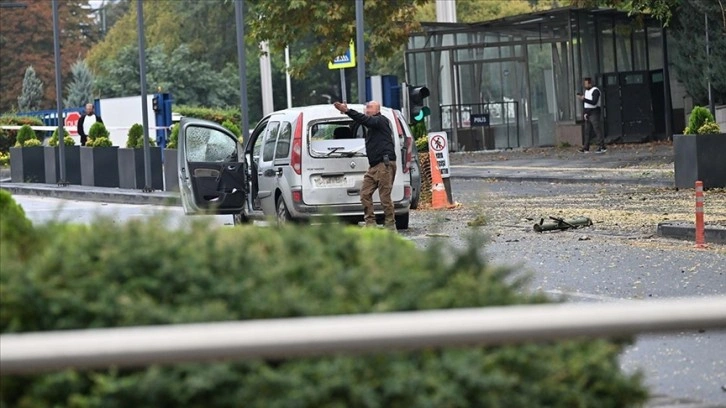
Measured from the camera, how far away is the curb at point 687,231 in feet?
56.8

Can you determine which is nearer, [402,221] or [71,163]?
[402,221]

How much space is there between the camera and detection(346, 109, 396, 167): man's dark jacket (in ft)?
65.9

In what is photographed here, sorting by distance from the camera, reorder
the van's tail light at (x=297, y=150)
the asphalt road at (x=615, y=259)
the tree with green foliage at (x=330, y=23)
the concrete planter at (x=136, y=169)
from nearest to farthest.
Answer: the asphalt road at (x=615, y=259) → the van's tail light at (x=297, y=150) → the concrete planter at (x=136, y=169) → the tree with green foliage at (x=330, y=23)

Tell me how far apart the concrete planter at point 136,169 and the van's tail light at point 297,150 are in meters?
14.5

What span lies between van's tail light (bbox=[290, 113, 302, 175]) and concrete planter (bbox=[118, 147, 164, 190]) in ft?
47.6

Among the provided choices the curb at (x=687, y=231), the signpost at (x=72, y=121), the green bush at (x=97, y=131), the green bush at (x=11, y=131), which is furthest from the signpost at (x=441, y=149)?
the green bush at (x=11, y=131)

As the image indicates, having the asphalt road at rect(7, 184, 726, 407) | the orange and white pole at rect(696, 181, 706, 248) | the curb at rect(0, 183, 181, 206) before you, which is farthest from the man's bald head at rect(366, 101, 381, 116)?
the curb at rect(0, 183, 181, 206)

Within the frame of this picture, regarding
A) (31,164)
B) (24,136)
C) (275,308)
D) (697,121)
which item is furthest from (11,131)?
(275,308)

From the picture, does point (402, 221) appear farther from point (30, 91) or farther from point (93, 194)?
point (30, 91)

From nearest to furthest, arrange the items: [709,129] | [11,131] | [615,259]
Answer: [615,259]
[709,129]
[11,131]

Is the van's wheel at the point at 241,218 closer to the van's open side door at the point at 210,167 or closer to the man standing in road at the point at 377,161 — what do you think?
the van's open side door at the point at 210,167

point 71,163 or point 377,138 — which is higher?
point 71,163

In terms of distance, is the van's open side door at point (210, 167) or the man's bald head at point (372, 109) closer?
the man's bald head at point (372, 109)

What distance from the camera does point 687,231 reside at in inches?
703
